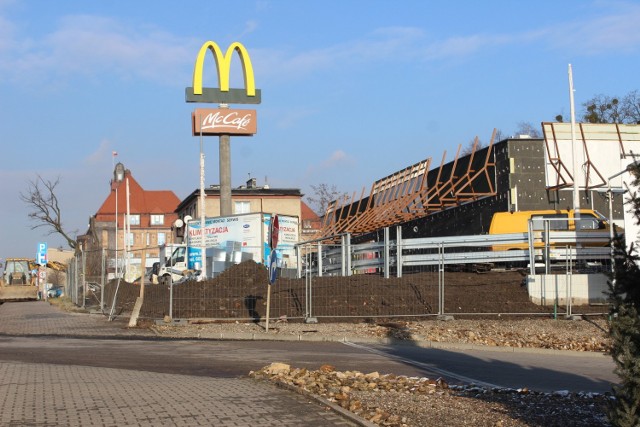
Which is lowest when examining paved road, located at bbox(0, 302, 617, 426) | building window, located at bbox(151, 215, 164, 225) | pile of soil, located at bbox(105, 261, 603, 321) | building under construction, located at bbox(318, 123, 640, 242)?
paved road, located at bbox(0, 302, 617, 426)

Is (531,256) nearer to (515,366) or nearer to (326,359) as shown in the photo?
(515,366)

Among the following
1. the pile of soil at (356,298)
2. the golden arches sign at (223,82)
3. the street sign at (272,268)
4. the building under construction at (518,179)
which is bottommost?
the pile of soil at (356,298)

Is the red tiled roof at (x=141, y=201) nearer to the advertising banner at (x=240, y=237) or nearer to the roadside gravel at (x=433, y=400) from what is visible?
the advertising banner at (x=240, y=237)

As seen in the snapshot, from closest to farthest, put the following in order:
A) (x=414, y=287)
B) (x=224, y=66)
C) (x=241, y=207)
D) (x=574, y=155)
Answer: (x=414, y=287) → (x=574, y=155) → (x=224, y=66) → (x=241, y=207)

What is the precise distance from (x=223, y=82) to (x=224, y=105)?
135 cm

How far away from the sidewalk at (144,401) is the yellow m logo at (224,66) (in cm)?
3181

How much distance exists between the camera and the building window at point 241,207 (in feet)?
236

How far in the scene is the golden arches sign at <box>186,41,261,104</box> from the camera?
140 feet

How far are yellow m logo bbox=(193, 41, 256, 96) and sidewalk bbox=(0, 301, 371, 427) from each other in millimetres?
31806

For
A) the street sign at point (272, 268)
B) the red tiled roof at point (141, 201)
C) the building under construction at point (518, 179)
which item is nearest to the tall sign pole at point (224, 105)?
the building under construction at point (518, 179)

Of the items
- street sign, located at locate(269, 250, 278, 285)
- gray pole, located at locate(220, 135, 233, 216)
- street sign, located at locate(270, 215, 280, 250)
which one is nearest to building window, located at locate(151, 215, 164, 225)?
gray pole, located at locate(220, 135, 233, 216)

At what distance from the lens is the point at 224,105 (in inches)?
1737

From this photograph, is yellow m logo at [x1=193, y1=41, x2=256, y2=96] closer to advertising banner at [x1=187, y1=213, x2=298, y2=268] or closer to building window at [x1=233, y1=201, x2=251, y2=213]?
advertising banner at [x1=187, y1=213, x2=298, y2=268]

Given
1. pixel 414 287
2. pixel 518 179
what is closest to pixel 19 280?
pixel 518 179
